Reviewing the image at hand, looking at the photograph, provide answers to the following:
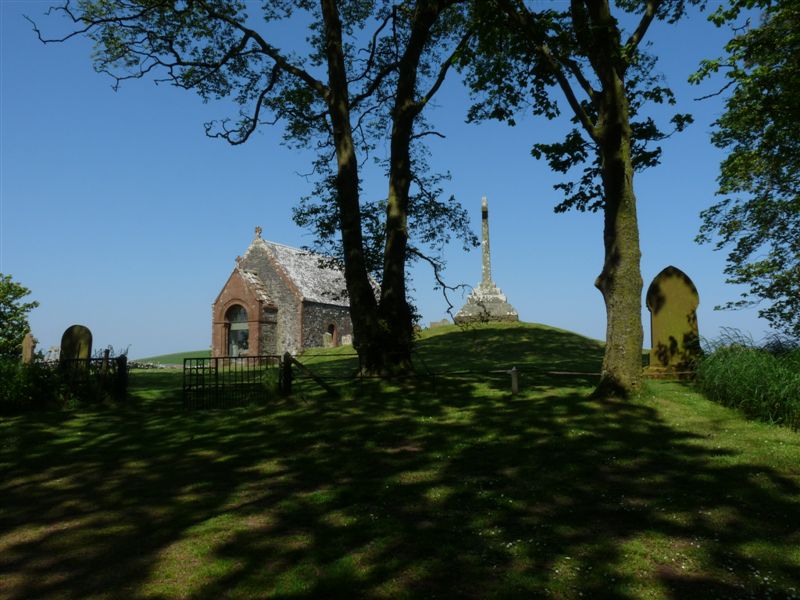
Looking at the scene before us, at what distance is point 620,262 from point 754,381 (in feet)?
11.3

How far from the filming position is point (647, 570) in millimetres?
5402

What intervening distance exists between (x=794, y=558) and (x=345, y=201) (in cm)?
1266

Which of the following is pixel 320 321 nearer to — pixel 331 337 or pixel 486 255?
pixel 331 337

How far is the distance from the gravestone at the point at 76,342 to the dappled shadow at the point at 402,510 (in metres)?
6.42

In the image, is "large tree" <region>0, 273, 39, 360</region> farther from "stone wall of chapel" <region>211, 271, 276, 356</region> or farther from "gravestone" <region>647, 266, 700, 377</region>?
"gravestone" <region>647, 266, 700, 377</region>

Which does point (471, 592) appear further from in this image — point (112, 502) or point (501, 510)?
point (112, 502)

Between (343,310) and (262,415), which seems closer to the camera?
(262,415)

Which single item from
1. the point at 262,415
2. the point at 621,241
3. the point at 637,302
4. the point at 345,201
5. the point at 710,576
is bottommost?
the point at 710,576

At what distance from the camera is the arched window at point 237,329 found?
128 feet

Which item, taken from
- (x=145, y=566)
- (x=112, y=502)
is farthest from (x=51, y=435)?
(x=145, y=566)

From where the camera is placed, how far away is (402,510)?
7016 millimetres

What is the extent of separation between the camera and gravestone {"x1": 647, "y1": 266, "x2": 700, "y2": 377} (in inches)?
589

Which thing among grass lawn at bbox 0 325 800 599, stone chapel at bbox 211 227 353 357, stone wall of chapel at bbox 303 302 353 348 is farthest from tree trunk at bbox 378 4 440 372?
stone wall of chapel at bbox 303 302 353 348

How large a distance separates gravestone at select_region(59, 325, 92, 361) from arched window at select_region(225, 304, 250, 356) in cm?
2047
